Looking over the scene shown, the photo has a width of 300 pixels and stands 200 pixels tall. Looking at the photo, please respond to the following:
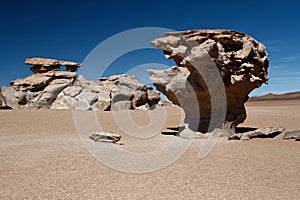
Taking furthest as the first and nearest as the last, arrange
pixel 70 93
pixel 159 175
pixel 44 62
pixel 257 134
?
pixel 44 62, pixel 70 93, pixel 257 134, pixel 159 175

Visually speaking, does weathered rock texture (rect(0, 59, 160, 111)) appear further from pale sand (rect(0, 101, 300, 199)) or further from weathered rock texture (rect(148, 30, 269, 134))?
pale sand (rect(0, 101, 300, 199))

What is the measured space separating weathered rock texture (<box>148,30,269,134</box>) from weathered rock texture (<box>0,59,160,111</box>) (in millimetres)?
13292

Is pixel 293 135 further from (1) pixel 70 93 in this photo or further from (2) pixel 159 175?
(1) pixel 70 93

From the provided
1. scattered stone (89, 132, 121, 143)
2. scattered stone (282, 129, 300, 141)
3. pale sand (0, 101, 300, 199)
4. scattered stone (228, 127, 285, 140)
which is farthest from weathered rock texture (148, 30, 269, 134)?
scattered stone (89, 132, 121, 143)

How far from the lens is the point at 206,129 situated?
35.7 feet

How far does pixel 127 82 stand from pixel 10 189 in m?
22.6

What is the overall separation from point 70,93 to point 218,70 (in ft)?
53.3

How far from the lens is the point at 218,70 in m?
9.97

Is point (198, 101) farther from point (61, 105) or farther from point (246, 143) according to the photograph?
point (61, 105)

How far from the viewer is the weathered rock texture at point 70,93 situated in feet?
75.5

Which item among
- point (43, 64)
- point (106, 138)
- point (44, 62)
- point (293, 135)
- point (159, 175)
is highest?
point (44, 62)

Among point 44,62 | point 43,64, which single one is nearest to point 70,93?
point 43,64

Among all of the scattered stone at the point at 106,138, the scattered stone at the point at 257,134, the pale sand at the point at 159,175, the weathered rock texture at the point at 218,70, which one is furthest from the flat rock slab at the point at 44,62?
the scattered stone at the point at 257,134

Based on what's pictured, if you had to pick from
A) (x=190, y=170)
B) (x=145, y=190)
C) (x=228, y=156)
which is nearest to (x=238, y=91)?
(x=228, y=156)
